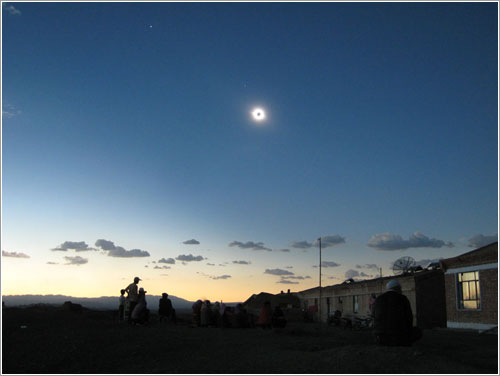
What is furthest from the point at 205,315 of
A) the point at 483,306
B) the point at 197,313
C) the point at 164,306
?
the point at 483,306

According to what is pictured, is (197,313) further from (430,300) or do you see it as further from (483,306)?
(430,300)

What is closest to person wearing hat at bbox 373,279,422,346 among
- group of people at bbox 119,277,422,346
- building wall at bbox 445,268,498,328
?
group of people at bbox 119,277,422,346

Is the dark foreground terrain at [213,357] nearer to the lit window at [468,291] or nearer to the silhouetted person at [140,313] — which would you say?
the silhouetted person at [140,313]

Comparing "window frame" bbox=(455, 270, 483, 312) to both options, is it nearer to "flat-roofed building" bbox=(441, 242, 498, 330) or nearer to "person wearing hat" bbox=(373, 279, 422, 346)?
"flat-roofed building" bbox=(441, 242, 498, 330)

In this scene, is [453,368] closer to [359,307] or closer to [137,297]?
[137,297]

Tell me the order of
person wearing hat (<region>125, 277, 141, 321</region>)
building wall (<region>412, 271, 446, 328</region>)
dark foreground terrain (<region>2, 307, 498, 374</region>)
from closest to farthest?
dark foreground terrain (<region>2, 307, 498, 374</region>), person wearing hat (<region>125, 277, 141, 321</region>), building wall (<region>412, 271, 446, 328</region>)


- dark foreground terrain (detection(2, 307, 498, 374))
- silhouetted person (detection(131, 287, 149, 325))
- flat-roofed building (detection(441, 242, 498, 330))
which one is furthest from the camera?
flat-roofed building (detection(441, 242, 498, 330))

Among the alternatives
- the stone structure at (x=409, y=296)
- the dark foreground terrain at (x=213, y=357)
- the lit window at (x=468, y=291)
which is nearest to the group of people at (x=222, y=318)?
the dark foreground terrain at (x=213, y=357)
